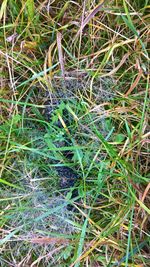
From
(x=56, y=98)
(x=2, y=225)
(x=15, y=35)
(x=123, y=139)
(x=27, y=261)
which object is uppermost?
(x=15, y=35)

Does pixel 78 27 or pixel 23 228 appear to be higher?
pixel 78 27

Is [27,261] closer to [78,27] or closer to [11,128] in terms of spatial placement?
[11,128]

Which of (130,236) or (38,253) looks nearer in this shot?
(130,236)

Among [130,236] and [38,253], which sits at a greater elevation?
[130,236]

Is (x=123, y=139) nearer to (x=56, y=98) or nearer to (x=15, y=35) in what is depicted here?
(x=56, y=98)

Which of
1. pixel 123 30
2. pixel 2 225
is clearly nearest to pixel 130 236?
pixel 2 225

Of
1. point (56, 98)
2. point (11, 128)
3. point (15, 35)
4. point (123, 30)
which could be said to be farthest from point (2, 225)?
point (123, 30)
